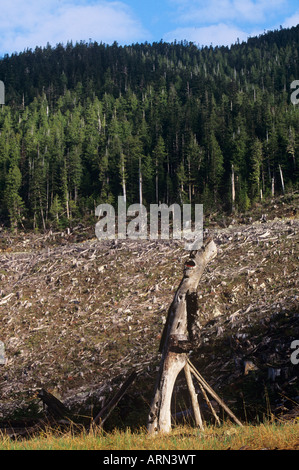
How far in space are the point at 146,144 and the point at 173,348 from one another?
231 ft

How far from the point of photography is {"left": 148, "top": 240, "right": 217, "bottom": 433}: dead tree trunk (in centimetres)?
580

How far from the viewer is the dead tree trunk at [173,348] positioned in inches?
228

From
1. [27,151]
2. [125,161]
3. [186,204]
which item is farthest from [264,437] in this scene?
[27,151]

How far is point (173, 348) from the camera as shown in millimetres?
6082

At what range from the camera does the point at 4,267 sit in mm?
22141

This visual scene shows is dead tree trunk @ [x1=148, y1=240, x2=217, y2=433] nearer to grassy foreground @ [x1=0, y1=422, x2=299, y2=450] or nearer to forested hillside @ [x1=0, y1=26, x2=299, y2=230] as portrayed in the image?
grassy foreground @ [x1=0, y1=422, x2=299, y2=450]

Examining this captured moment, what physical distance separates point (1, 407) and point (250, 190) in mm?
50852

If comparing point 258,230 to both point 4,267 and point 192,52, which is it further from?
point 192,52

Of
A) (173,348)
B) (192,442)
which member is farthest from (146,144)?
(192,442)

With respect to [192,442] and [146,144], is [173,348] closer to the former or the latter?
[192,442]

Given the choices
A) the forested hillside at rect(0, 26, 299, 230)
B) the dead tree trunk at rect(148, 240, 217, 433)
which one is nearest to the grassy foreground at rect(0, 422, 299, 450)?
the dead tree trunk at rect(148, 240, 217, 433)

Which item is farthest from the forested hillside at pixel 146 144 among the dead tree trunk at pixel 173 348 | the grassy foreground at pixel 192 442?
the grassy foreground at pixel 192 442

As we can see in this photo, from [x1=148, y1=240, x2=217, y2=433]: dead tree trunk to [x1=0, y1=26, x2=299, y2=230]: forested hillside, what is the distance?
150 feet
